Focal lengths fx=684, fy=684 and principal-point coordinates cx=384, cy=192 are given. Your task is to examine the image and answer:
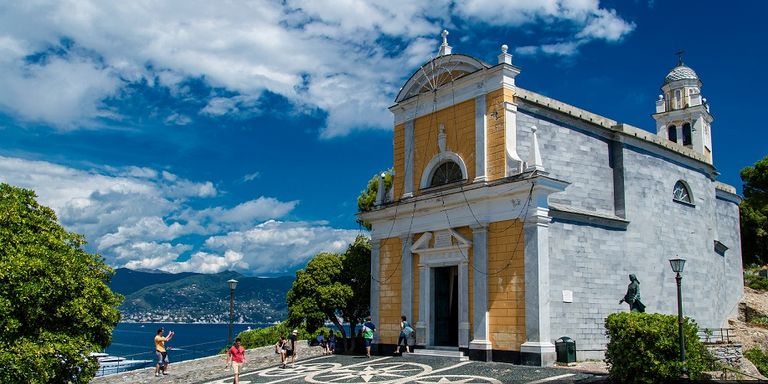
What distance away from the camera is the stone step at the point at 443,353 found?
70.2 feet

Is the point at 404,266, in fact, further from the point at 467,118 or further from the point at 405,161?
the point at 467,118

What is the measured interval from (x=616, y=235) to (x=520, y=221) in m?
4.37

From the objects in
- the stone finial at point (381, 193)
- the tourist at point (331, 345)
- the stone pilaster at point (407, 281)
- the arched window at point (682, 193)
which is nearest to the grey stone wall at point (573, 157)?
the arched window at point (682, 193)

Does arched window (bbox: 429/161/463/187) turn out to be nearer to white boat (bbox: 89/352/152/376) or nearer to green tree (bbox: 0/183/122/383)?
white boat (bbox: 89/352/152/376)

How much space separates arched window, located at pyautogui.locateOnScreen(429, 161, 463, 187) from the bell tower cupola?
49.2 ft

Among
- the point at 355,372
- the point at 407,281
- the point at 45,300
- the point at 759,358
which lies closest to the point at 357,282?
the point at 407,281

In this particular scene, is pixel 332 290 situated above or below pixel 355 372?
above

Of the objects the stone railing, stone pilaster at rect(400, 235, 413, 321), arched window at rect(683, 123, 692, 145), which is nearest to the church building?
stone pilaster at rect(400, 235, 413, 321)

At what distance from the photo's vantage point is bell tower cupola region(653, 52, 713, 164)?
110 ft

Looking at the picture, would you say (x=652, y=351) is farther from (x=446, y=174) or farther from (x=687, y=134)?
(x=687, y=134)

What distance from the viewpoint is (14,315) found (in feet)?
47.2

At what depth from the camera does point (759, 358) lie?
2538cm

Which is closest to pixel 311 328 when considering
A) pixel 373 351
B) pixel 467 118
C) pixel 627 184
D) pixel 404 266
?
pixel 373 351

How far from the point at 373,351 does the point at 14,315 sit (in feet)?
44.6
